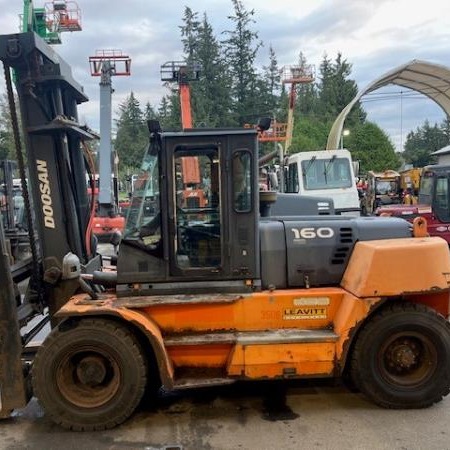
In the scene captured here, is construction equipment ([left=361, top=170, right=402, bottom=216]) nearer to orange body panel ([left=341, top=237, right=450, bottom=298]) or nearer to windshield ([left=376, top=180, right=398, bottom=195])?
windshield ([left=376, top=180, right=398, bottom=195])

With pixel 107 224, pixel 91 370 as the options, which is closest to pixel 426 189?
pixel 107 224

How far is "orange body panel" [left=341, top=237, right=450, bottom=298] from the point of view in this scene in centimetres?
458

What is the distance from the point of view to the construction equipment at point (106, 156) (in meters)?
17.0

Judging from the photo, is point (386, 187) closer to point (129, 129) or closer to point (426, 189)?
point (426, 189)

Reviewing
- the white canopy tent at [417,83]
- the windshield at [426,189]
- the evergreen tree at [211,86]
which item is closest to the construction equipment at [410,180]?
the white canopy tent at [417,83]

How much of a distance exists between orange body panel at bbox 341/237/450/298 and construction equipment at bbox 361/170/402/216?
→ 1806cm

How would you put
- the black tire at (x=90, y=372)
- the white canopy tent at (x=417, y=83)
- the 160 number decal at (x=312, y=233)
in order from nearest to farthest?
the black tire at (x=90, y=372) < the 160 number decal at (x=312, y=233) < the white canopy tent at (x=417, y=83)

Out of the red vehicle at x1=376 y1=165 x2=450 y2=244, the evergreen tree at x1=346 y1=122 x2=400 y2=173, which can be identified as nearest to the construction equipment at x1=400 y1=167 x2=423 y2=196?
the red vehicle at x1=376 y1=165 x2=450 y2=244

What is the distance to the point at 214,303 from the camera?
15.1ft

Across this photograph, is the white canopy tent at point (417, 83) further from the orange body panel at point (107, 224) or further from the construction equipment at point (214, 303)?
the construction equipment at point (214, 303)

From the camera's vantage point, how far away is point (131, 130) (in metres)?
66.9

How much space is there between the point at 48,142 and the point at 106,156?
1549 centimetres

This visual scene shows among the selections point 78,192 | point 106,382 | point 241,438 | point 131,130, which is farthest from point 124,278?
point 131,130

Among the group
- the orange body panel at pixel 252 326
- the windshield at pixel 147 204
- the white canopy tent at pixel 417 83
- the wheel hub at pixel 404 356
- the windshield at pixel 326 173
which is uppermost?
the white canopy tent at pixel 417 83
